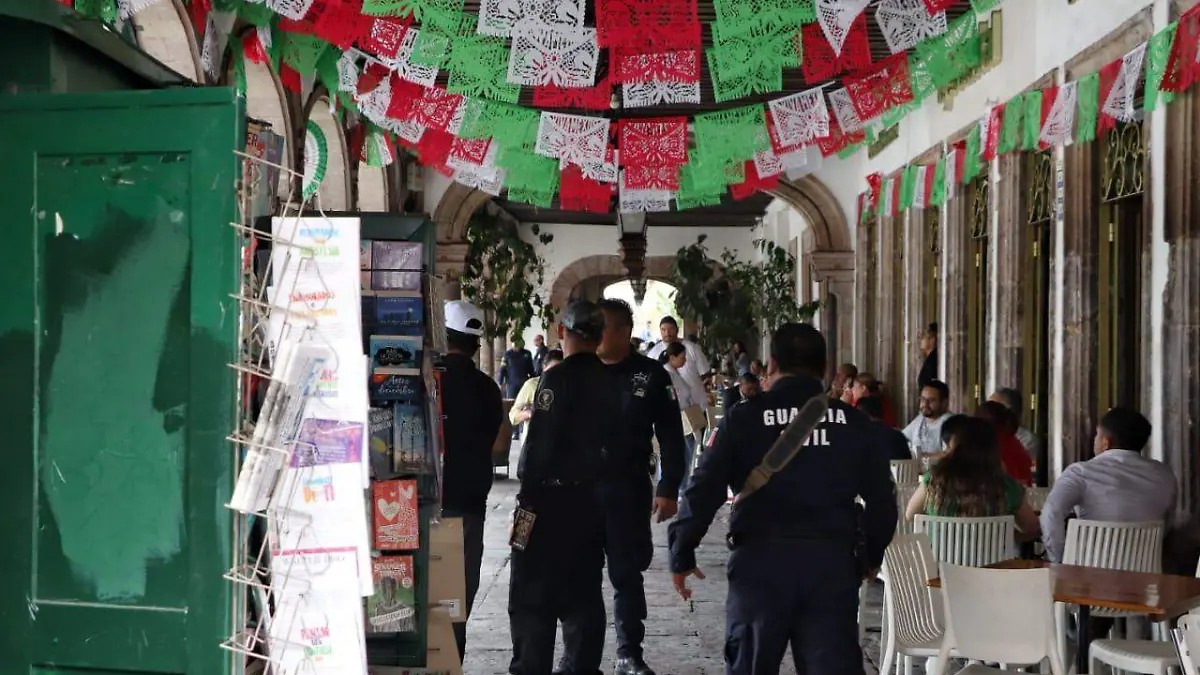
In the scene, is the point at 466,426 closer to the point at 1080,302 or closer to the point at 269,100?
the point at 1080,302

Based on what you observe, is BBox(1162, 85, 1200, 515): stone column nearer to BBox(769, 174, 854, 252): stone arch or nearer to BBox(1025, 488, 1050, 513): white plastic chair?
BBox(1025, 488, 1050, 513): white plastic chair

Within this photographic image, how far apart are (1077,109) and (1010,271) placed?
6.81 ft

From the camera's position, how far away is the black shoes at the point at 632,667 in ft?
18.8

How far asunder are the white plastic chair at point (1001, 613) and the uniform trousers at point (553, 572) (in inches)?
53.5

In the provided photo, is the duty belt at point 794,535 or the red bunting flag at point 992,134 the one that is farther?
the red bunting flag at point 992,134

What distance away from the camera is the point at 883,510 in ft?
12.9

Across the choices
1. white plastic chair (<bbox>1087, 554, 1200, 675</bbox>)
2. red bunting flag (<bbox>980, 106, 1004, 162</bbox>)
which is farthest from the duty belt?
red bunting flag (<bbox>980, 106, 1004, 162</bbox>)

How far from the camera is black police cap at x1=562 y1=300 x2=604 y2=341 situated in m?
5.24

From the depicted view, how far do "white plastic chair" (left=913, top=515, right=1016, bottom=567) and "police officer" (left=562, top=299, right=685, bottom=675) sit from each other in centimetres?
109

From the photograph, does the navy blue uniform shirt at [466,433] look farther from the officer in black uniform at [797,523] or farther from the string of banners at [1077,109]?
the string of banners at [1077,109]

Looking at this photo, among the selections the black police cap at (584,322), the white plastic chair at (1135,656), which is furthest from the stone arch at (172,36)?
the white plastic chair at (1135,656)

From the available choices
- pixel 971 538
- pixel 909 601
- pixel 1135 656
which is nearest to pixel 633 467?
pixel 909 601

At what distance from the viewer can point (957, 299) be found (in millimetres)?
11102

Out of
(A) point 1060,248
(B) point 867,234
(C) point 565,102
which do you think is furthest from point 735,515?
(B) point 867,234
